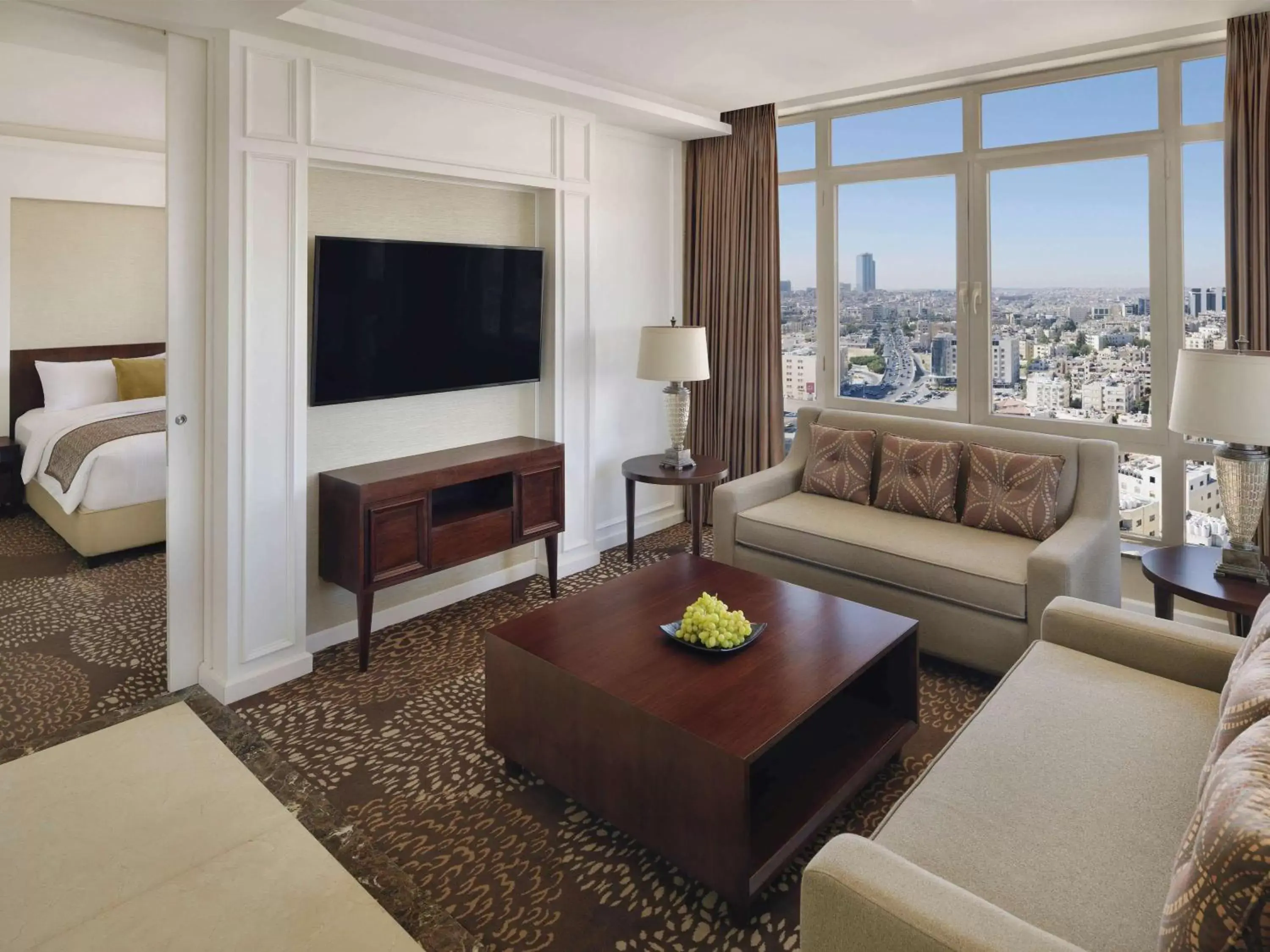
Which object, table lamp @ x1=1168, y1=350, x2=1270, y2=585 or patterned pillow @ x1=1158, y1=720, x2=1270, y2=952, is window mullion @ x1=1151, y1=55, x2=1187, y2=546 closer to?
table lamp @ x1=1168, y1=350, x2=1270, y2=585

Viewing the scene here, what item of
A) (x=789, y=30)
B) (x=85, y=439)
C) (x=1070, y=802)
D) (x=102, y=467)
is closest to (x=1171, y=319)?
(x=789, y=30)

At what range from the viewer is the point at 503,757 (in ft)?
8.17

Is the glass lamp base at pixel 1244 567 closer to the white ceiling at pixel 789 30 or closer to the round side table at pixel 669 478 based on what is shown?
the white ceiling at pixel 789 30

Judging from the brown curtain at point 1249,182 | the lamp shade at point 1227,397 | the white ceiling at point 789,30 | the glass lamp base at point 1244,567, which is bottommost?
the glass lamp base at point 1244,567

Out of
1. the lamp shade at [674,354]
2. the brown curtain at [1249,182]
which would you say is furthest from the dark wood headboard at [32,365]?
the brown curtain at [1249,182]

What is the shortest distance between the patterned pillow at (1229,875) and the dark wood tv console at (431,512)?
2.74 meters

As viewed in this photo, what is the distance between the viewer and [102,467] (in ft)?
13.8

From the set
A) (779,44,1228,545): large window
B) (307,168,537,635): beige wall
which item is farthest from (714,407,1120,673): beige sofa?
(307,168,537,635): beige wall

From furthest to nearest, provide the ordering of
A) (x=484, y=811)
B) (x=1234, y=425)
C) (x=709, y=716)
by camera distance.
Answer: (x=1234, y=425), (x=484, y=811), (x=709, y=716)

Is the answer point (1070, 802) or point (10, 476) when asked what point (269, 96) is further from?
point (10, 476)

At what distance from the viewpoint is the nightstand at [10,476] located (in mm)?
4902

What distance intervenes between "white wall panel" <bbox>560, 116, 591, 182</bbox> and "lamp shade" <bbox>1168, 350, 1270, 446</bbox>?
2782mm

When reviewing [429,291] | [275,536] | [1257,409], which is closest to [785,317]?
[429,291]

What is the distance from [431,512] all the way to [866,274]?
110 inches
